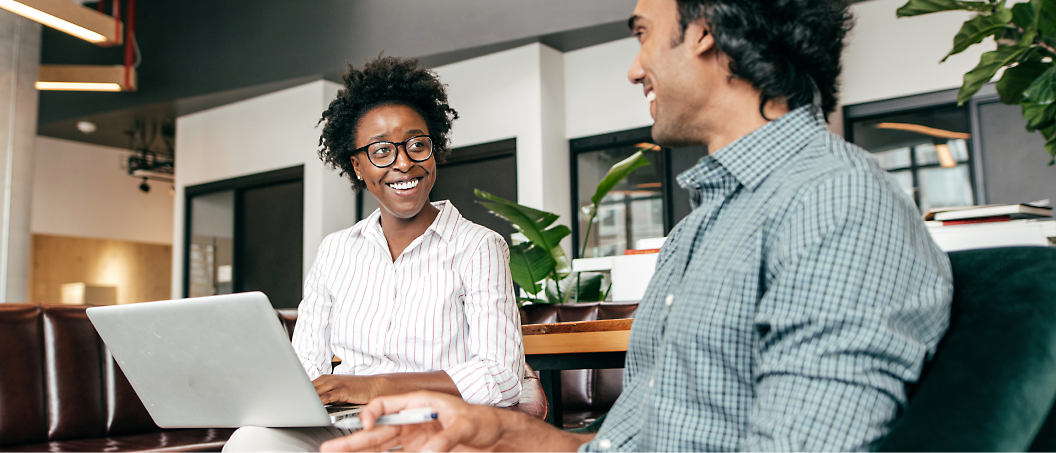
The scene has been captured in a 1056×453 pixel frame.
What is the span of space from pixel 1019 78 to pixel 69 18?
4.40 metres

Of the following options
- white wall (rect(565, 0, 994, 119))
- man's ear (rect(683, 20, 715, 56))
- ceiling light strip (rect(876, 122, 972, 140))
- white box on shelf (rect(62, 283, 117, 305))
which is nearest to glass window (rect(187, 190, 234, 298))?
white box on shelf (rect(62, 283, 117, 305))

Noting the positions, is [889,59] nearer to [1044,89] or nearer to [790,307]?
[1044,89]

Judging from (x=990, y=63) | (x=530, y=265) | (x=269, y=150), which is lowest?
(x=530, y=265)

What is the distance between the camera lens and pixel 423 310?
147cm

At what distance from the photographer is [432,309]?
147cm

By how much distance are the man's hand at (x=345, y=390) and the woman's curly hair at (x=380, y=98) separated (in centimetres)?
69

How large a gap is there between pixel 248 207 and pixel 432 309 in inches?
207

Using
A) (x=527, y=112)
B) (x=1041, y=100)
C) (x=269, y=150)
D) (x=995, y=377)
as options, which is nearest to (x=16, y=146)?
(x=269, y=150)

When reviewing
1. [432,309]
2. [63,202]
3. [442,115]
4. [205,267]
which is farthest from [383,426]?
[63,202]

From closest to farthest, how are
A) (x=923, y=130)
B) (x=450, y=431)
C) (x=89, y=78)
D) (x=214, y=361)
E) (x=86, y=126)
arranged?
(x=450, y=431) → (x=214, y=361) → (x=923, y=130) → (x=89, y=78) → (x=86, y=126)

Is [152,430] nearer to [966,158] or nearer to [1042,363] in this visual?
[1042,363]

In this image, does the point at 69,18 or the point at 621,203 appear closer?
the point at 69,18

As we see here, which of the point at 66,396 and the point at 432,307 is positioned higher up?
the point at 432,307

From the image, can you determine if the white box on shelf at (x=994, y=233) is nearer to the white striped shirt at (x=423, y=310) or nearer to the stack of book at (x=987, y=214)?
the stack of book at (x=987, y=214)
